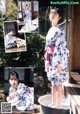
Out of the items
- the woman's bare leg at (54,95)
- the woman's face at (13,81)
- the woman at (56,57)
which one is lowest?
the woman's bare leg at (54,95)

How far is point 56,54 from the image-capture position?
2.90m

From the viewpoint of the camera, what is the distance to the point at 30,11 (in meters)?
2.87

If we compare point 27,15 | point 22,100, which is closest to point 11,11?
point 27,15

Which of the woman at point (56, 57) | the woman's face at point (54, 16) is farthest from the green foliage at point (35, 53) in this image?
the woman's face at point (54, 16)

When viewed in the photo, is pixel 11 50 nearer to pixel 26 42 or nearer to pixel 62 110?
pixel 26 42

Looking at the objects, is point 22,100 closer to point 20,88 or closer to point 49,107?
point 20,88

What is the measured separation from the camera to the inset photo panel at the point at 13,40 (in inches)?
114

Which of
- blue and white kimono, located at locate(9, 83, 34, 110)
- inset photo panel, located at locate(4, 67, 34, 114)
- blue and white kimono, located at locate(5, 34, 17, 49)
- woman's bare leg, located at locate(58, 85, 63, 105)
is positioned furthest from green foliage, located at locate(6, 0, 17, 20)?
woman's bare leg, located at locate(58, 85, 63, 105)

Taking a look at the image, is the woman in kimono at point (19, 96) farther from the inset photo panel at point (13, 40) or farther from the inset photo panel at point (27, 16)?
the inset photo panel at point (27, 16)

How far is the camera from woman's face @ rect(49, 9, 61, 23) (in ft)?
9.46

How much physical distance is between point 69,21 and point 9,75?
73 cm

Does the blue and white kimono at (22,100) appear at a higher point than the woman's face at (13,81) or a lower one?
lower

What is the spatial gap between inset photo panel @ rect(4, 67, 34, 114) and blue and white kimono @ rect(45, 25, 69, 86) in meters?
0.17

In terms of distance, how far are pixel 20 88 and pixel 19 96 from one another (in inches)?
3.1
